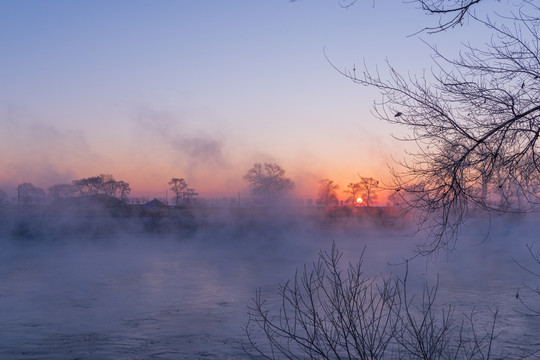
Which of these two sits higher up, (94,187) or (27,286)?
(94,187)

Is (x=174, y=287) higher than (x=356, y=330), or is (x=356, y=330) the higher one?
(x=356, y=330)

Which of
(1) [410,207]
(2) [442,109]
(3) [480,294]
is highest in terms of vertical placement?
(2) [442,109]

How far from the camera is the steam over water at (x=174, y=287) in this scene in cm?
821

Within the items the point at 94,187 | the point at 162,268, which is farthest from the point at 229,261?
the point at 94,187

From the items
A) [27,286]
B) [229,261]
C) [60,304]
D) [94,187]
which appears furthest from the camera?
[94,187]

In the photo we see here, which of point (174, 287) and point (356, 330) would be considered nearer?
point (356, 330)

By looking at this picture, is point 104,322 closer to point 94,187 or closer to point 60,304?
point 60,304

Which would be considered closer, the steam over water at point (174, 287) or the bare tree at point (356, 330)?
the bare tree at point (356, 330)

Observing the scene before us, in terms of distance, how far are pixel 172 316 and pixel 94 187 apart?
5806 centimetres

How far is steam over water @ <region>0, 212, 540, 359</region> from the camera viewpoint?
8.21 meters

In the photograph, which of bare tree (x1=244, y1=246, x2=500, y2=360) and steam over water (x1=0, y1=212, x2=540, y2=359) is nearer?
bare tree (x1=244, y1=246, x2=500, y2=360)

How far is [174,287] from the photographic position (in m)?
13.9

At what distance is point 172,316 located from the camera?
1016 cm

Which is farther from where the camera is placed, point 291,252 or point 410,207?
point 291,252
